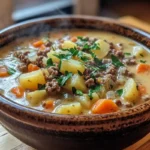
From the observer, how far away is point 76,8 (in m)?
3.77

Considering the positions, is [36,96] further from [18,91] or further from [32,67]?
[32,67]

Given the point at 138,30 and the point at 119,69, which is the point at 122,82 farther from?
the point at 138,30

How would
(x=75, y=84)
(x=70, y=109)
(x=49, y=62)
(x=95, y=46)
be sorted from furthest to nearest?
1. (x=95, y=46)
2. (x=49, y=62)
3. (x=75, y=84)
4. (x=70, y=109)

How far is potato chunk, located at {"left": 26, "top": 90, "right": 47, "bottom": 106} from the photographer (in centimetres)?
138

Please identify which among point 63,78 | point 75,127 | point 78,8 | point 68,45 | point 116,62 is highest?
point 78,8

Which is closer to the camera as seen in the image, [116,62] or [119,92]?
[119,92]

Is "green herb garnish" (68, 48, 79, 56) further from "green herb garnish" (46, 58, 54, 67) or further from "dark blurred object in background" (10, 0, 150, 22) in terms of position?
"dark blurred object in background" (10, 0, 150, 22)

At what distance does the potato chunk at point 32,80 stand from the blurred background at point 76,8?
164 cm

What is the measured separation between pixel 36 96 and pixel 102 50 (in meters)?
0.48

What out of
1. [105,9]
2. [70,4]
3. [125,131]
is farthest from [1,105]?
[105,9]

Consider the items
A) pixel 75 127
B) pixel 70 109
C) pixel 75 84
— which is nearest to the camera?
pixel 75 127

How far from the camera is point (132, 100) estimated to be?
1.41m

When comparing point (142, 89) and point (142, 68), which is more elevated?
point (142, 68)

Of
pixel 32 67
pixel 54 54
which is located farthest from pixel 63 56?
pixel 32 67
